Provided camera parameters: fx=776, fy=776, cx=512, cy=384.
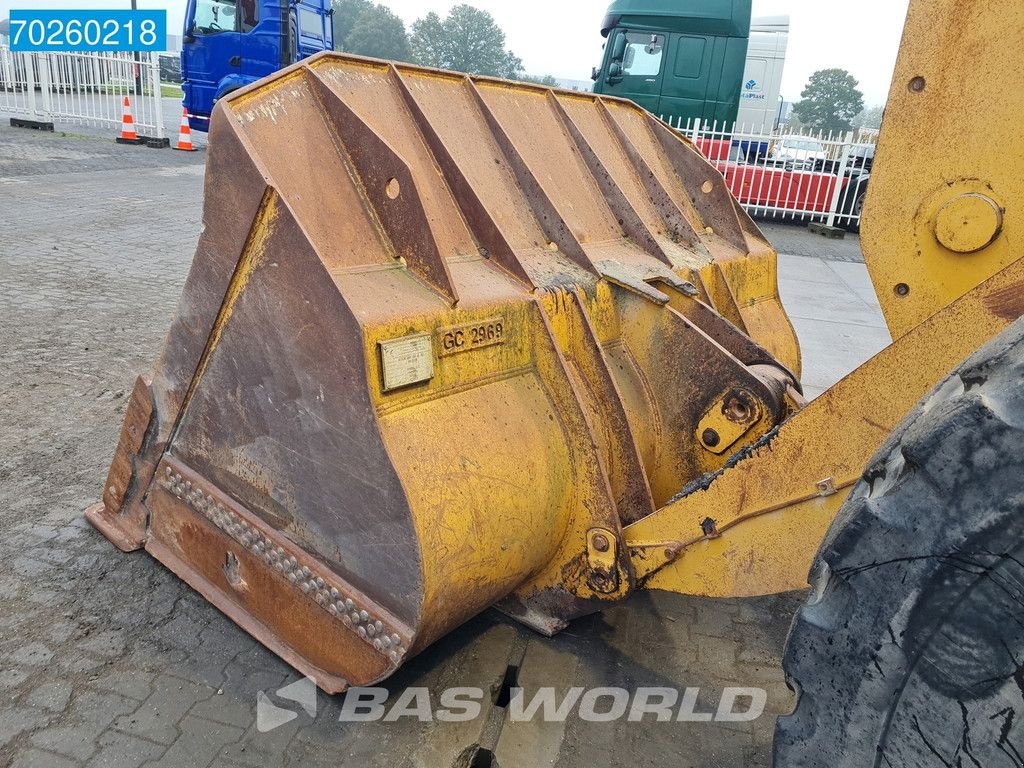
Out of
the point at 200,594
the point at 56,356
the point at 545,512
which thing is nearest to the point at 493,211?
the point at 545,512

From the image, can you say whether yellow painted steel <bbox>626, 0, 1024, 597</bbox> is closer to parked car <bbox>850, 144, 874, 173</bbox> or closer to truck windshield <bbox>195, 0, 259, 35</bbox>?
parked car <bbox>850, 144, 874, 173</bbox>

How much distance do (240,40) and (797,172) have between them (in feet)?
35.6

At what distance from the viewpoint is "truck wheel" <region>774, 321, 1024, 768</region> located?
114 cm

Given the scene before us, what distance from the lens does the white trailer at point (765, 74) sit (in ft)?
59.8

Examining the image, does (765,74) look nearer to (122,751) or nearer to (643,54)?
(643,54)

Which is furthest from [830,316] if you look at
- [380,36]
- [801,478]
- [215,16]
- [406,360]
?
[380,36]

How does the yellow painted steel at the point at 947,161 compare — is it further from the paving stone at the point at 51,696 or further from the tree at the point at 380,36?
the tree at the point at 380,36

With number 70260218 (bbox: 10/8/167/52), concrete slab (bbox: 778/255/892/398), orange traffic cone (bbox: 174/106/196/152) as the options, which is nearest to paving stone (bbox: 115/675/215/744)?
concrete slab (bbox: 778/255/892/398)

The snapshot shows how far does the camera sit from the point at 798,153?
14523 millimetres

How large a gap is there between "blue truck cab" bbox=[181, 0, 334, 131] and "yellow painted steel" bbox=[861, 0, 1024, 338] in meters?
15.0

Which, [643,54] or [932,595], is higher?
[643,54]

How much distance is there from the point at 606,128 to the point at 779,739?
2852 millimetres

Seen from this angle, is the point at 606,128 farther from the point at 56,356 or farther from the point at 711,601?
the point at 56,356

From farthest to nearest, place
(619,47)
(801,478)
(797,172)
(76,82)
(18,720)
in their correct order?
(76,82) → (619,47) → (797,172) → (18,720) → (801,478)
